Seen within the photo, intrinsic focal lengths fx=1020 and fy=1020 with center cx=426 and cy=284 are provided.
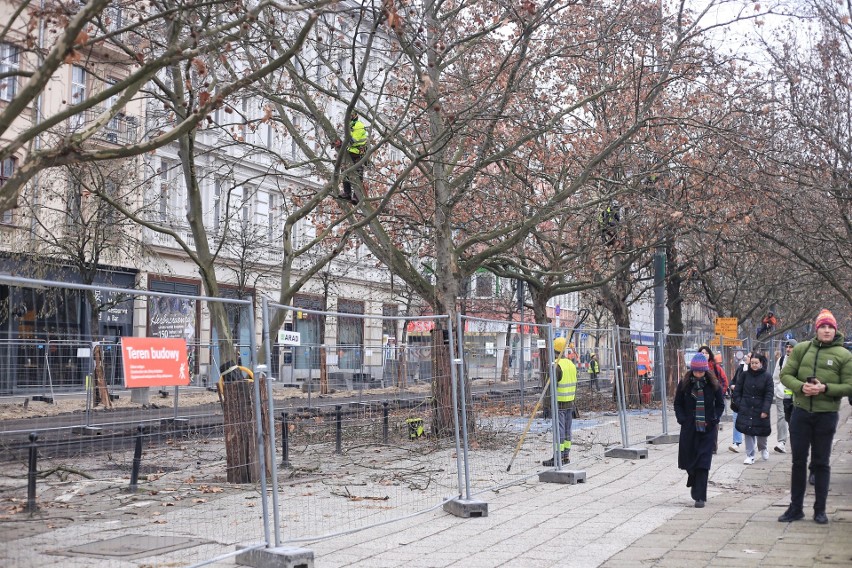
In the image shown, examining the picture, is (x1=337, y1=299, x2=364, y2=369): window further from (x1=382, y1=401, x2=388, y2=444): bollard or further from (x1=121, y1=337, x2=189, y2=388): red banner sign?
(x1=121, y1=337, x2=189, y2=388): red banner sign

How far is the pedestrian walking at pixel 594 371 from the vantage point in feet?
54.4

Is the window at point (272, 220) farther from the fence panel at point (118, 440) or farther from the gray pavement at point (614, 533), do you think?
the fence panel at point (118, 440)

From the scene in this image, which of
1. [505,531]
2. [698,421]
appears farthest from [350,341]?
[698,421]

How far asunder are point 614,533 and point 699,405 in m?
2.70

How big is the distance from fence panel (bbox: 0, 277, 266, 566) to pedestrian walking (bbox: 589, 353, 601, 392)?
30.6 ft

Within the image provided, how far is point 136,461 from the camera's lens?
6855 millimetres

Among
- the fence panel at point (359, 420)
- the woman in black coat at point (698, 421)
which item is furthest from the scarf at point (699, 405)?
the fence panel at point (359, 420)

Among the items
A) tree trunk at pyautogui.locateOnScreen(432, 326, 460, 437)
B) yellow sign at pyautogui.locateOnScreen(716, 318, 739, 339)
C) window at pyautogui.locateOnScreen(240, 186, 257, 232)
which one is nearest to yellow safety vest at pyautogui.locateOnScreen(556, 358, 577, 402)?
tree trunk at pyautogui.locateOnScreen(432, 326, 460, 437)

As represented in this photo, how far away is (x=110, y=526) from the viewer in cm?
654

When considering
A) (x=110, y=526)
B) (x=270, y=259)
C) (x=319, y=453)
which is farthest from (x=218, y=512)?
(x=270, y=259)

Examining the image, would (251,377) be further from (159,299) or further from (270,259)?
(270,259)

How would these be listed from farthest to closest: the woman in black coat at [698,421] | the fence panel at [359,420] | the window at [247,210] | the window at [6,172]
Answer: the window at [247,210]
the window at [6,172]
the woman in black coat at [698,421]
the fence panel at [359,420]

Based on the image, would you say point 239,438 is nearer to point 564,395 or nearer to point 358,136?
point 564,395

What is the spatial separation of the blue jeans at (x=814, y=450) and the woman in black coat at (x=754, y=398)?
5161 mm
